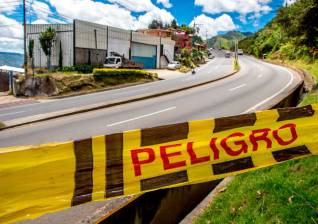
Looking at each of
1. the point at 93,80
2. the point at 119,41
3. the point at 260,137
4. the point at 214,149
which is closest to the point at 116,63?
the point at 119,41

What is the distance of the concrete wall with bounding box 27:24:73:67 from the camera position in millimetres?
39875

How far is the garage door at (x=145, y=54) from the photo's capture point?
2098 inches

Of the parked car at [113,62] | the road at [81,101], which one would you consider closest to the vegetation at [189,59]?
the parked car at [113,62]

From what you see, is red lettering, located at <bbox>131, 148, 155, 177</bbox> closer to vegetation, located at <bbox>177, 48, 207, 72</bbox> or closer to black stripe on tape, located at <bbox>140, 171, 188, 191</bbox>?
black stripe on tape, located at <bbox>140, 171, 188, 191</bbox>

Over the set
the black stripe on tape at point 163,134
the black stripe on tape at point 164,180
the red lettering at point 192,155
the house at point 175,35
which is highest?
the house at point 175,35

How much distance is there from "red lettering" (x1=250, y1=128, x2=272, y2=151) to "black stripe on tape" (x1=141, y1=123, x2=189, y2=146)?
1045mm

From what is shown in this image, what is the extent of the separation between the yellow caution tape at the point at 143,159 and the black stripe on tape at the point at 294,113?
0.05 feet

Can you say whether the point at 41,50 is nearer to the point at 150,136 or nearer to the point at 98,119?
the point at 98,119

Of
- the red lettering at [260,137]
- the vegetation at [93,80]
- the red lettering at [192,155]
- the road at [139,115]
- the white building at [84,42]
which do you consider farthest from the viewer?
the white building at [84,42]

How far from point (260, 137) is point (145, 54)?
174ft

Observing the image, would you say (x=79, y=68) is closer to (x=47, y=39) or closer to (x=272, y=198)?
(x=47, y=39)

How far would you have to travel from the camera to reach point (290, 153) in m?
4.73

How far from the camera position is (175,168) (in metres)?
3.82

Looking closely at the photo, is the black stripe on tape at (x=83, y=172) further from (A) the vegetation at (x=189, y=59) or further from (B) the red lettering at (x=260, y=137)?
(A) the vegetation at (x=189, y=59)
